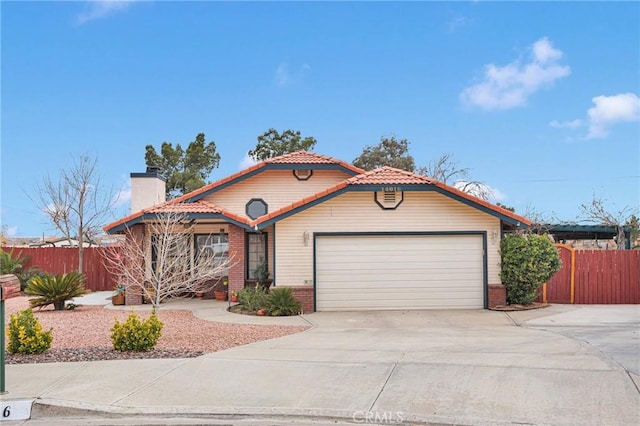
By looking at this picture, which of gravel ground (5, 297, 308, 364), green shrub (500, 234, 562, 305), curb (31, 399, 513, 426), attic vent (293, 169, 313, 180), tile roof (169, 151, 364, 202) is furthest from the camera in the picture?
attic vent (293, 169, 313, 180)

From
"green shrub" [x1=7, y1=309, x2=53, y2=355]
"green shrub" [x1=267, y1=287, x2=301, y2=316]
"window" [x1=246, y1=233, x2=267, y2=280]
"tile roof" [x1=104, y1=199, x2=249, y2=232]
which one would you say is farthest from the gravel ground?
"window" [x1=246, y1=233, x2=267, y2=280]

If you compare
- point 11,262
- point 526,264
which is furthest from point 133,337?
point 11,262

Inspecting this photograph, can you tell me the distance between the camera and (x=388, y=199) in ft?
55.4

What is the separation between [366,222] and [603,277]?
7.53 m

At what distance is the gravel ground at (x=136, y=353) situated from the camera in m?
9.88

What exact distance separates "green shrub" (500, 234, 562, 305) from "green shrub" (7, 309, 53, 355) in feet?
39.5

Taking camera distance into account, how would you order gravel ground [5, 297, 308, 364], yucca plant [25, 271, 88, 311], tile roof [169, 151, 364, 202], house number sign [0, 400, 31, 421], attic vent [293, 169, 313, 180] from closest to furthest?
house number sign [0, 400, 31, 421], gravel ground [5, 297, 308, 364], yucca plant [25, 271, 88, 311], tile roof [169, 151, 364, 202], attic vent [293, 169, 313, 180]

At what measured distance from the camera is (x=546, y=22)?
18.6m

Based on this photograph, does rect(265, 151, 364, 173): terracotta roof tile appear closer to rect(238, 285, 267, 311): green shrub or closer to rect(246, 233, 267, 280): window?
rect(246, 233, 267, 280): window

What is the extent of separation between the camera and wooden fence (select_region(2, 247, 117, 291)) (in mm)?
24500

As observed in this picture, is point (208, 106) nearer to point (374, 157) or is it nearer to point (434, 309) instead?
point (434, 309)

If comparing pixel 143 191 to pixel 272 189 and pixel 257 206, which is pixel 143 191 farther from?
pixel 272 189

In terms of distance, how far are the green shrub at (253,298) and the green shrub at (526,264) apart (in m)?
6.82

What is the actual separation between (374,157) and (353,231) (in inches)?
1086
